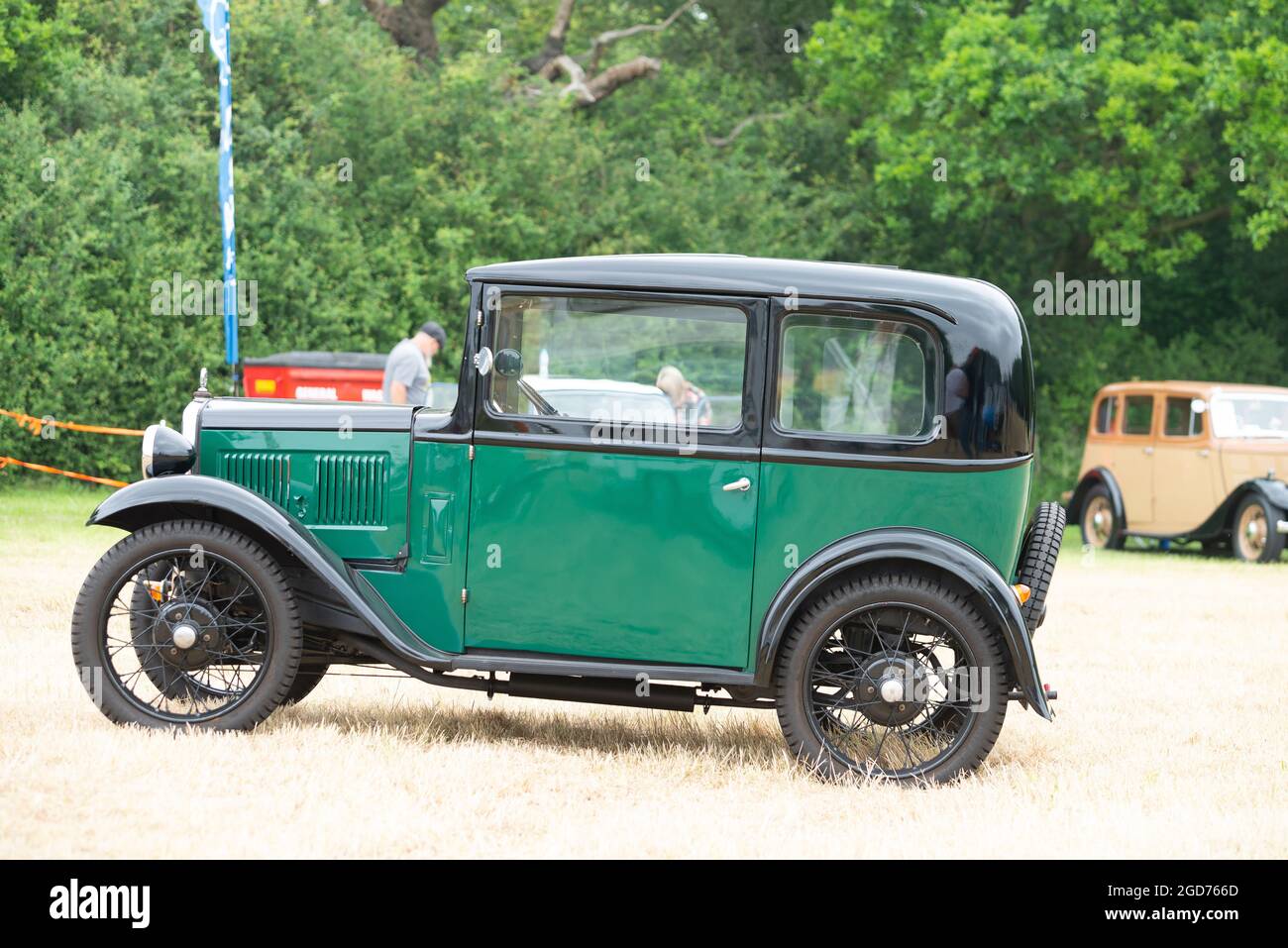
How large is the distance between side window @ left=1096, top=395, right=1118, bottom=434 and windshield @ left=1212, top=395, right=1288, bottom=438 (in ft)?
5.10

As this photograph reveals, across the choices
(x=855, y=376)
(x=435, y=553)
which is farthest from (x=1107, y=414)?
(x=435, y=553)

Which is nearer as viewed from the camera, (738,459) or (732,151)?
(738,459)

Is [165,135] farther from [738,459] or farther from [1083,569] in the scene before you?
[738,459]

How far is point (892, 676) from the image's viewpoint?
550 cm

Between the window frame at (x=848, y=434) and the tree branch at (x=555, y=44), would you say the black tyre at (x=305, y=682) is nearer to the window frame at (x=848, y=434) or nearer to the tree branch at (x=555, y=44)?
the window frame at (x=848, y=434)

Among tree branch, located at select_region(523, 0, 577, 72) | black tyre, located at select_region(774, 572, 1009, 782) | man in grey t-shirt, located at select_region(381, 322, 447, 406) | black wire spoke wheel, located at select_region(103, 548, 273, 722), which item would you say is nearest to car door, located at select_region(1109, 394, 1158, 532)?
man in grey t-shirt, located at select_region(381, 322, 447, 406)

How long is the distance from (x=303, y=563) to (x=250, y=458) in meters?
0.52

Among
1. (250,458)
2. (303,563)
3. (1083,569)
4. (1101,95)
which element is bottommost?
(1083,569)

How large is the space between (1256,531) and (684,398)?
12461mm

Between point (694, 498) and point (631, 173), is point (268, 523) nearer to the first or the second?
point (694, 498)

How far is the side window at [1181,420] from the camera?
1717 centimetres

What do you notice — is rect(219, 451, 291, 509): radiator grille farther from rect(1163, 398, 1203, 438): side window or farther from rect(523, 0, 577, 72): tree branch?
rect(523, 0, 577, 72): tree branch

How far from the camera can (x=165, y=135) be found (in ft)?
58.9

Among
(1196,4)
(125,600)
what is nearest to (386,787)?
(125,600)
